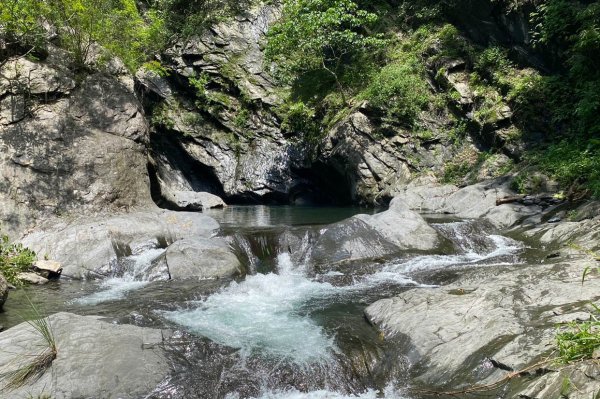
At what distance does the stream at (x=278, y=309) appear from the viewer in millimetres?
5258

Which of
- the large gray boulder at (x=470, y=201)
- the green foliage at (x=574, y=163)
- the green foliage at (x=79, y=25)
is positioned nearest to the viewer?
the green foliage at (x=79, y=25)

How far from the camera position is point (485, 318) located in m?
5.65

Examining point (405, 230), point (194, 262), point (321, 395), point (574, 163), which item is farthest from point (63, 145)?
point (574, 163)

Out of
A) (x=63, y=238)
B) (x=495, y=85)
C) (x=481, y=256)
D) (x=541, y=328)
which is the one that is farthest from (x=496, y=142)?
(x=63, y=238)

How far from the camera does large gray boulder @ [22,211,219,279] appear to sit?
10133 mm

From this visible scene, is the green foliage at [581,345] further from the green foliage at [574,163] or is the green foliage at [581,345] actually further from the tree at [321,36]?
the tree at [321,36]

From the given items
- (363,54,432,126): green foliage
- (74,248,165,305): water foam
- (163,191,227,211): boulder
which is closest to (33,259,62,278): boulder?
(74,248,165,305): water foam

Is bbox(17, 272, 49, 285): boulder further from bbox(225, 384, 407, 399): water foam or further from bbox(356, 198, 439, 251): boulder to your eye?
bbox(356, 198, 439, 251): boulder

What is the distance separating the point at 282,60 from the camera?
25.8m

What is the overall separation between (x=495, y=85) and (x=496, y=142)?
8.28 ft

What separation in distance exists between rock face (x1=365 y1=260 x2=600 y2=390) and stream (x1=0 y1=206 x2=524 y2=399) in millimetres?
345

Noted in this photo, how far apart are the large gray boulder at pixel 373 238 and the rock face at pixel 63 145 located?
599cm

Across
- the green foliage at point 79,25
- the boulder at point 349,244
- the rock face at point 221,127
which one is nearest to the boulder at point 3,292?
the boulder at point 349,244

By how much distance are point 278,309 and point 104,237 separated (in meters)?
5.42
